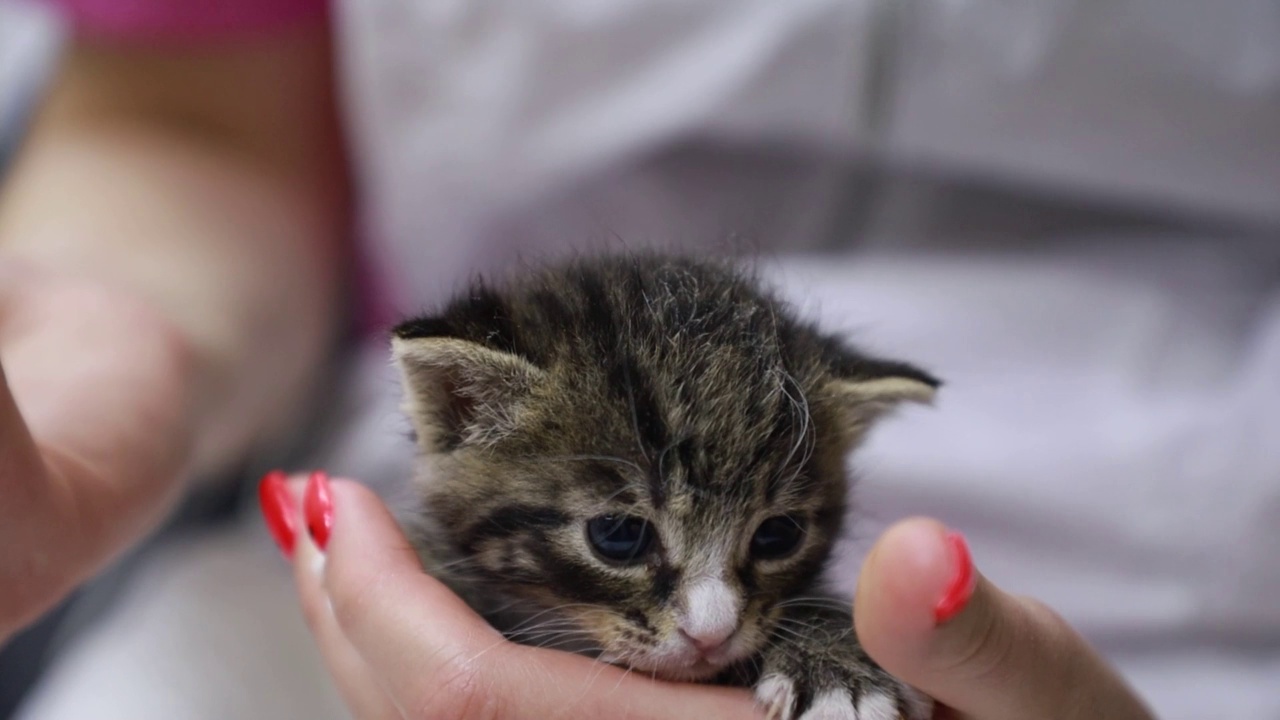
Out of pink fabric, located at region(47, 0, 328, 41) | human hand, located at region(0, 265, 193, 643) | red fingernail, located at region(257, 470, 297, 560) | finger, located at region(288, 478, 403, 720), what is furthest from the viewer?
pink fabric, located at region(47, 0, 328, 41)

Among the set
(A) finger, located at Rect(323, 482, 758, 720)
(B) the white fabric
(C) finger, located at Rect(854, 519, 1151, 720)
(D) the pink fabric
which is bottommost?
(A) finger, located at Rect(323, 482, 758, 720)

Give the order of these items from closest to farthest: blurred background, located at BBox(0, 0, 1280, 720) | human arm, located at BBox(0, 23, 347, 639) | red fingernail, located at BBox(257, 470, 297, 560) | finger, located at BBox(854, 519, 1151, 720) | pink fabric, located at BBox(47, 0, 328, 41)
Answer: finger, located at BBox(854, 519, 1151, 720) < human arm, located at BBox(0, 23, 347, 639) < red fingernail, located at BBox(257, 470, 297, 560) < blurred background, located at BBox(0, 0, 1280, 720) < pink fabric, located at BBox(47, 0, 328, 41)

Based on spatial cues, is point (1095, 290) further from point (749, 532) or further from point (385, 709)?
point (385, 709)

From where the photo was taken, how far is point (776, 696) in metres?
1.14

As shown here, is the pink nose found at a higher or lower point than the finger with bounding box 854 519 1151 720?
lower

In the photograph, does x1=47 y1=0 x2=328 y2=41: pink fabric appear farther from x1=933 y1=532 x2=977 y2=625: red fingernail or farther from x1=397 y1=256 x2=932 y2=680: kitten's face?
x1=933 y1=532 x2=977 y2=625: red fingernail

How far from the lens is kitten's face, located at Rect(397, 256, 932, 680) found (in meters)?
1.15

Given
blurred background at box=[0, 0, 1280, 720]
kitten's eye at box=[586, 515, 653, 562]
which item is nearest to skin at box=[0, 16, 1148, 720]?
kitten's eye at box=[586, 515, 653, 562]

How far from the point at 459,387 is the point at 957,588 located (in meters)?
0.61

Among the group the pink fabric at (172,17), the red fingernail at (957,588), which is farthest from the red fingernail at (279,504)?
the pink fabric at (172,17)

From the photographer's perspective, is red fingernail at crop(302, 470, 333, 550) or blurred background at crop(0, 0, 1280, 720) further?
blurred background at crop(0, 0, 1280, 720)

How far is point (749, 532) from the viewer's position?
118 centimetres

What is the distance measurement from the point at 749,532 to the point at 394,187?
4.48 ft

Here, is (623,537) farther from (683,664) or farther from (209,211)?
(209,211)
